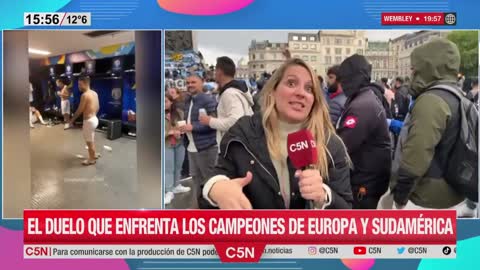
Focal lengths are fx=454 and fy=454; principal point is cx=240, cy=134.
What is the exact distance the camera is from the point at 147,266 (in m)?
2.58

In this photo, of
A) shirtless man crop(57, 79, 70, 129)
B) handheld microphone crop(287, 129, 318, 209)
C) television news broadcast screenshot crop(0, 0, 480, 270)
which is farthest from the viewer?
shirtless man crop(57, 79, 70, 129)

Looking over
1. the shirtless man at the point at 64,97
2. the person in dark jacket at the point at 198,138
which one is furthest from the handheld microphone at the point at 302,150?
the shirtless man at the point at 64,97

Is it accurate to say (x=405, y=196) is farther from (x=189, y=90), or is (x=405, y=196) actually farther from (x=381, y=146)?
(x=189, y=90)

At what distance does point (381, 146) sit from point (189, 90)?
43.9 inches

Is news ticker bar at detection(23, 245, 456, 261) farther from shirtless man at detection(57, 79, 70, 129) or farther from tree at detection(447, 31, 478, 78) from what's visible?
tree at detection(447, 31, 478, 78)

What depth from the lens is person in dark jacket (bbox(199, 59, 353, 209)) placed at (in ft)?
8.23

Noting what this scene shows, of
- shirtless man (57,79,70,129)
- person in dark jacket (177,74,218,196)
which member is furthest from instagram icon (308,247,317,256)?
shirtless man (57,79,70,129)

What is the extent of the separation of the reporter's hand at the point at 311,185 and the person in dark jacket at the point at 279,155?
1 centimetres

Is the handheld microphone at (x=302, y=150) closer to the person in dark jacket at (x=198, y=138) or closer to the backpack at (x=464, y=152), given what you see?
the person in dark jacket at (x=198, y=138)

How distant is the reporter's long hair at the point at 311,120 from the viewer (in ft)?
8.24

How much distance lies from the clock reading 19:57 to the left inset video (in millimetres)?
59

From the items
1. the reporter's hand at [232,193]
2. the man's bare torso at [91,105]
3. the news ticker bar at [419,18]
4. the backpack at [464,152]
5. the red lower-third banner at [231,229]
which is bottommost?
the red lower-third banner at [231,229]

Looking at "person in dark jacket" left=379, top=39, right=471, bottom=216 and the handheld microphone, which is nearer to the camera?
the handheld microphone

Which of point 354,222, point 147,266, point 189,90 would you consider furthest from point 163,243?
point 354,222
